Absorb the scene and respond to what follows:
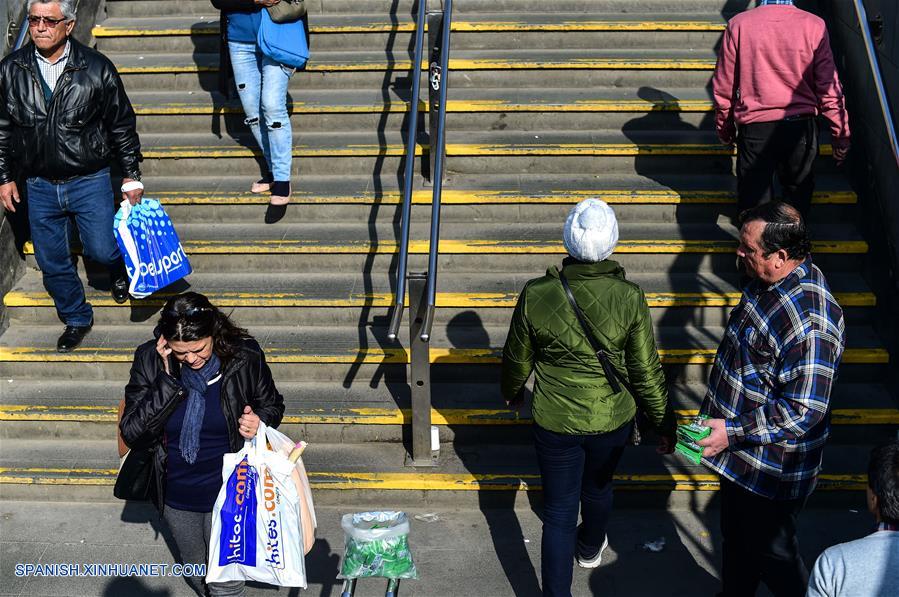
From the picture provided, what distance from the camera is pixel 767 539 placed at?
4020 millimetres

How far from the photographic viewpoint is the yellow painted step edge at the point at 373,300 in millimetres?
5793

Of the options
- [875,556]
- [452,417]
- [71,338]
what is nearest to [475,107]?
[452,417]

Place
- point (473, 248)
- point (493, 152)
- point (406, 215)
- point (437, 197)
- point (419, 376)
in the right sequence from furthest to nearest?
1. point (493, 152)
2. point (473, 248)
3. point (437, 197)
4. point (406, 215)
5. point (419, 376)

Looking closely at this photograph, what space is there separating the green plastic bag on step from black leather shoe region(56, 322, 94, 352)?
3.09 metres

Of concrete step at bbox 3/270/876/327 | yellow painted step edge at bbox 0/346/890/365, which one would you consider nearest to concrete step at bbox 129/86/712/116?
concrete step at bbox 3/270/876/327

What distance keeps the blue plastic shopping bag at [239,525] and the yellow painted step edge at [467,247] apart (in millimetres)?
2571

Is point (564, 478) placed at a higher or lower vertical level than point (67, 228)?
lower

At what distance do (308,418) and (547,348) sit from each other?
1885mm

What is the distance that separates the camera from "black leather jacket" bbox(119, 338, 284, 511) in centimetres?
385

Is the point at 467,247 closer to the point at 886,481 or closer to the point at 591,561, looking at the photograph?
the point at 591,561

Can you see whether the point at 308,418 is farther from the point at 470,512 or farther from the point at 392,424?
the point at 470,512

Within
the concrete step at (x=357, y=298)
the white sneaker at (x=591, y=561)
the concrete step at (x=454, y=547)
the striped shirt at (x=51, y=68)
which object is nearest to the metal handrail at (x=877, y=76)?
the concrete step at (x=357, y=298)

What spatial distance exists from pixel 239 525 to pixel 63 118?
9.46 feet

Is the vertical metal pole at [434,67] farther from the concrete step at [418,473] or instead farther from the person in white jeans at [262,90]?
the concrete step at [418,473]
